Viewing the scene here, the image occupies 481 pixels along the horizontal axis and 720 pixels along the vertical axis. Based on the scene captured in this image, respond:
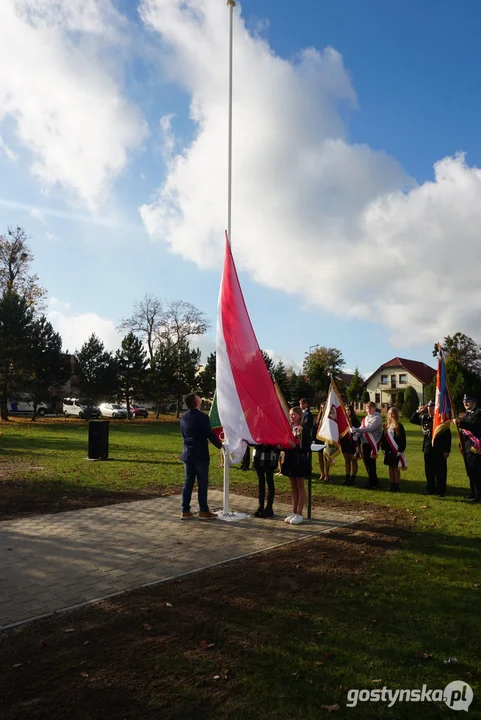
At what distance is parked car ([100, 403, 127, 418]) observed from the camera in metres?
53.1

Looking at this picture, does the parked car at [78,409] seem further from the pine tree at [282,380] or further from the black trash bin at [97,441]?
the black trash bin at [97,441]

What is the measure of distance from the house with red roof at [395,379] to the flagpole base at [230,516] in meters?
76.8

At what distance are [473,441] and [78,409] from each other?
48143mm

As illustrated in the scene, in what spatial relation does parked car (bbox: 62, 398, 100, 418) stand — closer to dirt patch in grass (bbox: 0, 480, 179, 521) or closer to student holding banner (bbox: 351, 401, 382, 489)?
dirt patch in grass (bbox: 0, 480, 179, 521)

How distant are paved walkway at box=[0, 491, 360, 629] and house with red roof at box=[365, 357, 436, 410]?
77389 mm

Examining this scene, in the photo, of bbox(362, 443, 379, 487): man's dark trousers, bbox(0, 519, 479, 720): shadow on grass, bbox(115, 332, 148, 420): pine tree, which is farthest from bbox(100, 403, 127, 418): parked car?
bbox(0, 519, 479, 720): shadow on grass

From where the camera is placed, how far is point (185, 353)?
56.9m

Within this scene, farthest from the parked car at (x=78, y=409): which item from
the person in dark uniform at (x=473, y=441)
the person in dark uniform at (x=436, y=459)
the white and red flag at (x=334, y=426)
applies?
the person in dark uniform at (x=473, y=441)

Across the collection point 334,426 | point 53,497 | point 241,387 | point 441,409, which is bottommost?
point 53,497

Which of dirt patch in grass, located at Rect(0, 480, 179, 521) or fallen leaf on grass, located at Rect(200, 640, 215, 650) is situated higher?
fallen leaf on grass, located at Rect(200, 640, 215, 650)

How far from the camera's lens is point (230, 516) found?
9.26m

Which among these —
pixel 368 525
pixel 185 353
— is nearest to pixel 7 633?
pixel 368 525

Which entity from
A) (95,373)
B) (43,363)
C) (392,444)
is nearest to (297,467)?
(392,444)

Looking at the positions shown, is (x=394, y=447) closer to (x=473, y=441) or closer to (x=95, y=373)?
(x=473, y=441)
